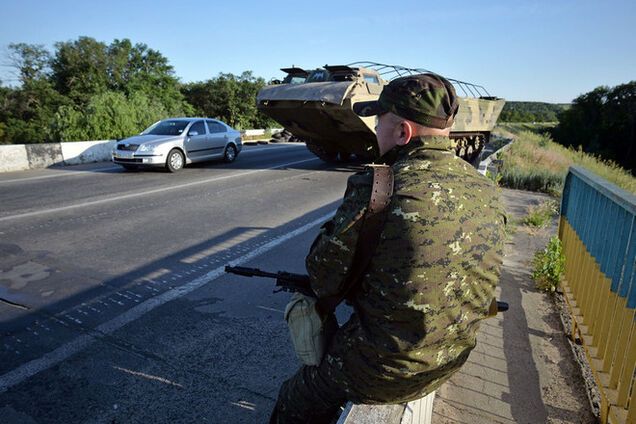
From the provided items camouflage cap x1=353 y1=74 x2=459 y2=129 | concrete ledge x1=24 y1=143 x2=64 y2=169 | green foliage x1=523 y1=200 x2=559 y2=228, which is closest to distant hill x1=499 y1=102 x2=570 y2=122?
green foliage x1=523 y1=200 x2=559 y2=228

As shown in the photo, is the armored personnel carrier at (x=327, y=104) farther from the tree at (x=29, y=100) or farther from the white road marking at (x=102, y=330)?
the tree at (x=29, y=100)

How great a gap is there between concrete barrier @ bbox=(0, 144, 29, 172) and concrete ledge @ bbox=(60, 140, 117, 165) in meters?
1.21

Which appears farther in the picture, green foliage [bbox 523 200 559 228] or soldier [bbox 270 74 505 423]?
green foliage [bbox 523 200 559 228]

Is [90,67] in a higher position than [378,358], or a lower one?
higher

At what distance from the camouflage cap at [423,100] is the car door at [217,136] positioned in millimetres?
11831

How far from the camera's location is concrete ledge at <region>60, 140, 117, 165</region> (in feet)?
41.4

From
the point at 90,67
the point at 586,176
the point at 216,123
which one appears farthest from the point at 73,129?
the point at 90,67

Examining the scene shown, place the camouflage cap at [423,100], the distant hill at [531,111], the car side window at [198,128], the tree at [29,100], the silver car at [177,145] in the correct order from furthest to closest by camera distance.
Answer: the distant hill at [531,111]
the tree at [29,100]
the car side window at [198,128]
the silver car at [177,145]
the camouflage cap at [423,100]

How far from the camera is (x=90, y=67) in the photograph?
→ 108ft

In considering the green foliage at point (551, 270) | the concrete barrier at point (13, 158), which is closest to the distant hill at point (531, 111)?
the concrete barrier at point (13, 158)

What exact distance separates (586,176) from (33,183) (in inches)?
391

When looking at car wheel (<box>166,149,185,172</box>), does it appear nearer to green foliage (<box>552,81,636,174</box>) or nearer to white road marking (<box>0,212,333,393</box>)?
white road marking (<box>0,212,333,393</box>)

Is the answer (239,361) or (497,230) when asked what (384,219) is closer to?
(497,230)

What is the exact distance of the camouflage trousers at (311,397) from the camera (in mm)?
1670
